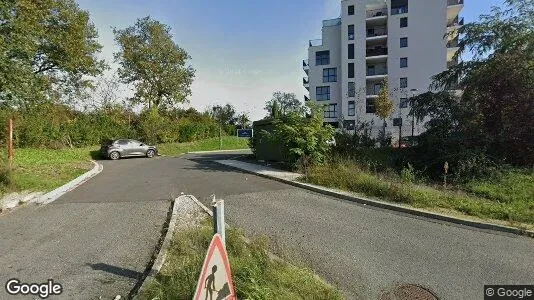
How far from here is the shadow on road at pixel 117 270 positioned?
14.7 ft

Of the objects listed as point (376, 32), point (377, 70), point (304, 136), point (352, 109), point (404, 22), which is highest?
point (404, 22)

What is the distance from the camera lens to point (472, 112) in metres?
13.4

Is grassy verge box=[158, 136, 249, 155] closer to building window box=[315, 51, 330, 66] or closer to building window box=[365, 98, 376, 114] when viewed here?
building window box=[365, 98, 376, 114]

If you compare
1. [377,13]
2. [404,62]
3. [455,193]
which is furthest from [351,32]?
[455,193]

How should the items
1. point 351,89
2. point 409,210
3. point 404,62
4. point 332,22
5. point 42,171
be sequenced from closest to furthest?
point 409,210 < point 42,171 < point 404,62 < point 351,89 < point 332,22

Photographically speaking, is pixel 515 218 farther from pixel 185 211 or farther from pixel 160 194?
pixel 160 194

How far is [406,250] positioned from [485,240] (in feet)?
5.77

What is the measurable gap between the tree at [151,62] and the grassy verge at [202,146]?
5.64m

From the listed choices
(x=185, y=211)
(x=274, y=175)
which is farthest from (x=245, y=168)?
(x=185, y=211)

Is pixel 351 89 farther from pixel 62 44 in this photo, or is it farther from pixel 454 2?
pixel 62 44

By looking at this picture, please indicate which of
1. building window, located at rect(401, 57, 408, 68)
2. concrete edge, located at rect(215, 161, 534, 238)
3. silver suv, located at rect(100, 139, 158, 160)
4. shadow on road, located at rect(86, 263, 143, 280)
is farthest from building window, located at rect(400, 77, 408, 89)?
shadow on road, located at rect(86, 263, 143, 280)

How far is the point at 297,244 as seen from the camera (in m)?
5.76

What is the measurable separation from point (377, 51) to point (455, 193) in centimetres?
4671

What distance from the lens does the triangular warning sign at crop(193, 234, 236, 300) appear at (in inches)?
97.7
